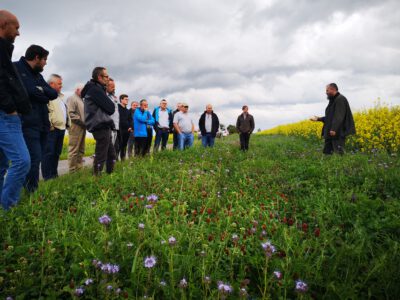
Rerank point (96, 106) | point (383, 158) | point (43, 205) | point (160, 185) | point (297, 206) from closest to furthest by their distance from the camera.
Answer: point (43, 205) < point (297, 206) < point (160, 185) < point (96, 106) < point (383, 158)

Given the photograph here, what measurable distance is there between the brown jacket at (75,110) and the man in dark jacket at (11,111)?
4032 mm

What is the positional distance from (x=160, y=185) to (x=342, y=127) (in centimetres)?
544

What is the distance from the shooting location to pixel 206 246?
2.44 meters

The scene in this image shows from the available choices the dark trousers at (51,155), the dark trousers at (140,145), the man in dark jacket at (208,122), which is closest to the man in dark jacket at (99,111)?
the dark trousers at (51,155)

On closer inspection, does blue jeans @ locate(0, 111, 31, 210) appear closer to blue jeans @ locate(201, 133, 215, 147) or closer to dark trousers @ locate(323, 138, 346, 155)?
dark trousers @ locate(323, 138, 346, 155)

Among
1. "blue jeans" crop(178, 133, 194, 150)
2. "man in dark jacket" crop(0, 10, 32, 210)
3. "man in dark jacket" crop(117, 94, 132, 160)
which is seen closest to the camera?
"man in dark jacket" crop(0, 10, 32, 210)

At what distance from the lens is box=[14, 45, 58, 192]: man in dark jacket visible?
442 cm

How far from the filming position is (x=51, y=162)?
682 cm

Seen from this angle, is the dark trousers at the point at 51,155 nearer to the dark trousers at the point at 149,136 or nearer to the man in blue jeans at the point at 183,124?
the dark trousers at the point at 149,136

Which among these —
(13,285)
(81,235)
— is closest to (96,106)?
(81,235)

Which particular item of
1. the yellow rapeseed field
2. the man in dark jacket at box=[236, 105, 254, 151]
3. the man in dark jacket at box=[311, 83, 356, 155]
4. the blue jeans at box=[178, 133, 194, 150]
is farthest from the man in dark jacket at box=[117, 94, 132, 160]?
the yellow rapeseed field

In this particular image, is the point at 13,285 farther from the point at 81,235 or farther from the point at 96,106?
the point at 96,106

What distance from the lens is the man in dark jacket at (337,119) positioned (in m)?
7.75

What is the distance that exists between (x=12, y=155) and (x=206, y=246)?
9.04 ft
